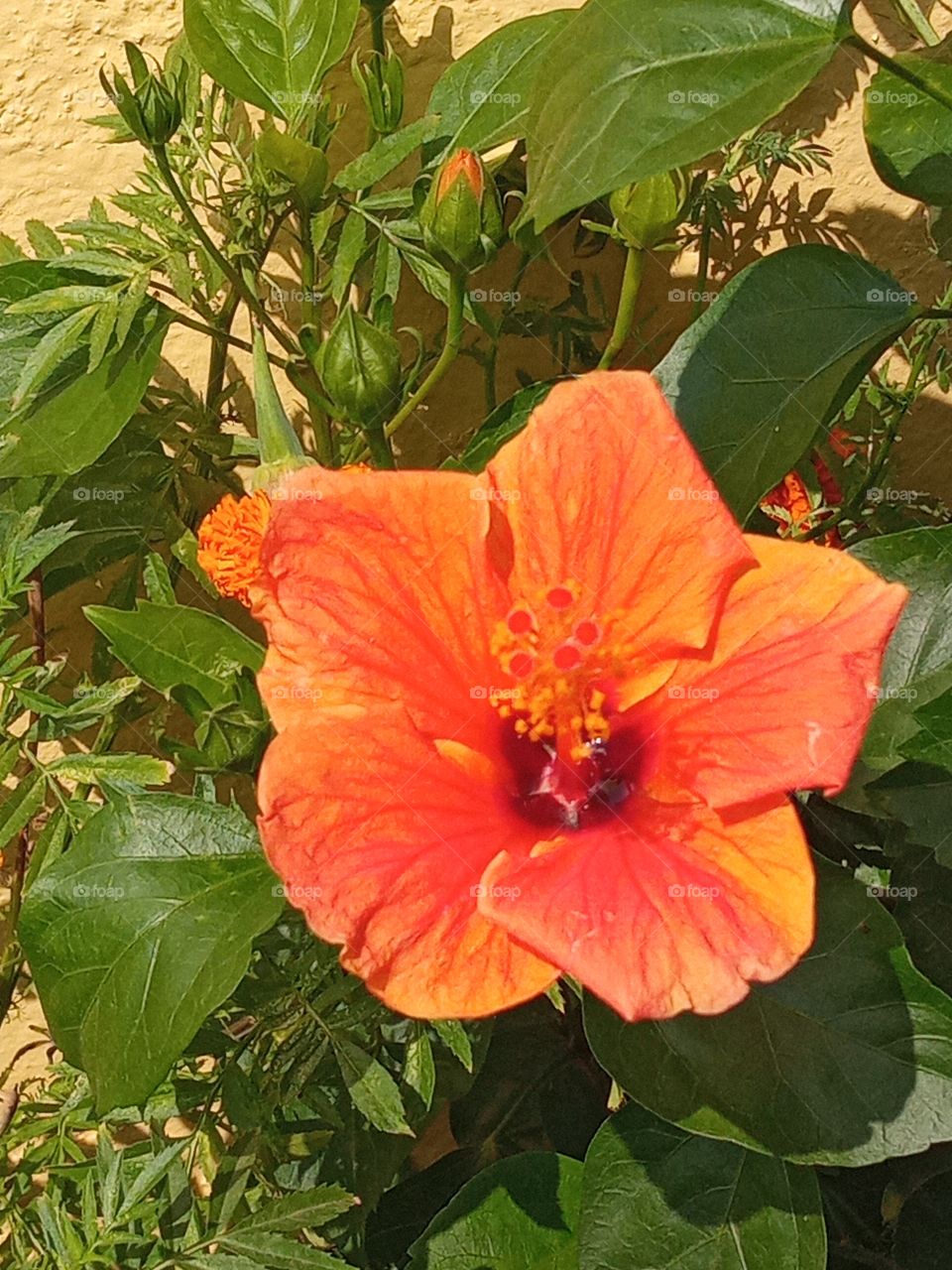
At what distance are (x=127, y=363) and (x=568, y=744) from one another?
1.14ft

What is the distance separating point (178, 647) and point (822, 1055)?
1.14 feet

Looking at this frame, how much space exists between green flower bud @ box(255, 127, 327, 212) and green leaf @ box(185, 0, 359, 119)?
43 mm

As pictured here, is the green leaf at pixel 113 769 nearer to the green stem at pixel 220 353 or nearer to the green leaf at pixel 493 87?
the green stem at pixel 220 353

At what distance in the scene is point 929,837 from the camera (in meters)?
0.58

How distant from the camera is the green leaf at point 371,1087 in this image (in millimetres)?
620

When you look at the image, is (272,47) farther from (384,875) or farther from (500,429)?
(384,875)

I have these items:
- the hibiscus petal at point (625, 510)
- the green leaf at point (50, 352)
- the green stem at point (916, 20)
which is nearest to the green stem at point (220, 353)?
the green leaf at point (50, 352)

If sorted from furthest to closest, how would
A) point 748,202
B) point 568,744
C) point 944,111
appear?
point 748,202
point 944,111
point 568,744

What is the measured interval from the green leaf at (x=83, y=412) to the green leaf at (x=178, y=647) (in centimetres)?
11

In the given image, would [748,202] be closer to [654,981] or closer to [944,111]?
[944,111]

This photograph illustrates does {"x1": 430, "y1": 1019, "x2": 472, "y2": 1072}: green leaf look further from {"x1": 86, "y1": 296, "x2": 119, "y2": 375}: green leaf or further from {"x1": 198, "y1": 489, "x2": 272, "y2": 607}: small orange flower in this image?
{"x1": 86, "y1": 296, "x2": 119, "y2": 375}: green leaf

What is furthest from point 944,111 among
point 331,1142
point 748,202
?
point 331,1142

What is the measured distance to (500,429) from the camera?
26.2 inches

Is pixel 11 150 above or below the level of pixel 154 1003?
above
